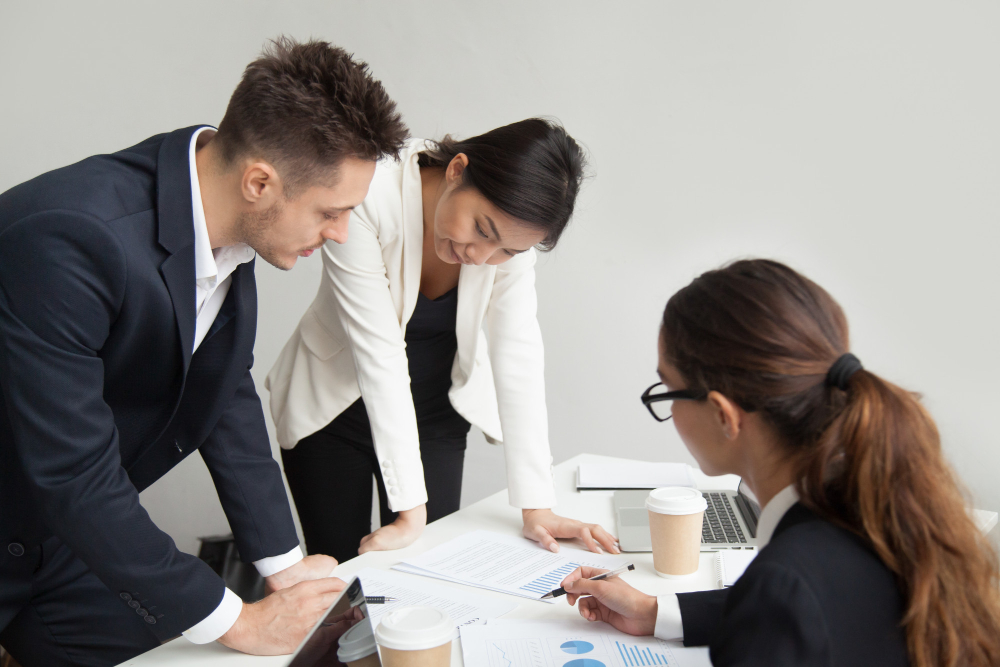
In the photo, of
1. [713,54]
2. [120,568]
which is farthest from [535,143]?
[713,54]

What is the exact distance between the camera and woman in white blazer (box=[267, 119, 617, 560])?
1402mm

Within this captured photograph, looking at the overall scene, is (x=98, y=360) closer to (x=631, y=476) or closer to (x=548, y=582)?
(x=548, y=582)

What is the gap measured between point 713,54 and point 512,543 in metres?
1.91

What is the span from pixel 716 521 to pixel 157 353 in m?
0.99

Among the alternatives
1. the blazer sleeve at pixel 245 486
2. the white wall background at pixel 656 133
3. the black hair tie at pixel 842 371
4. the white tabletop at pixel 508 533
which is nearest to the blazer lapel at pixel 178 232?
the blazer sleeve at pixel 245 486

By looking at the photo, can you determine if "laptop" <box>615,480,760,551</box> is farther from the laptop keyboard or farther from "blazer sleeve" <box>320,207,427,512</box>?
"blazer sleeve" <box>320,207,427,512</box>

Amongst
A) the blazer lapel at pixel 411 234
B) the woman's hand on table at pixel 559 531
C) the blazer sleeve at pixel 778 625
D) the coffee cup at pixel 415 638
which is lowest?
the woman's hand on table at pixel 559 531

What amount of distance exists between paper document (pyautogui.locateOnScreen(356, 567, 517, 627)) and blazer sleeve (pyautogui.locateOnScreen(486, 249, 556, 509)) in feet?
1.12

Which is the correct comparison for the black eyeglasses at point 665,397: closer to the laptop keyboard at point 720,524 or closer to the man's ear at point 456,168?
the laptop keyboard at point 720,524

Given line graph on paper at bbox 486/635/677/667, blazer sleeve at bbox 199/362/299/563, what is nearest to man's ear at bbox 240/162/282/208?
blazer sleeve at bbox 199/362/299/563

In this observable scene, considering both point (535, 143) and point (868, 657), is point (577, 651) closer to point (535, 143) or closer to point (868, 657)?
point (868, 657)

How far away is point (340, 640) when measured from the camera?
840 mm

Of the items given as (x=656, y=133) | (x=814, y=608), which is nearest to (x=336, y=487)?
(x=814, y=608)

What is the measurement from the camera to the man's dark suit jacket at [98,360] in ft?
2.91
